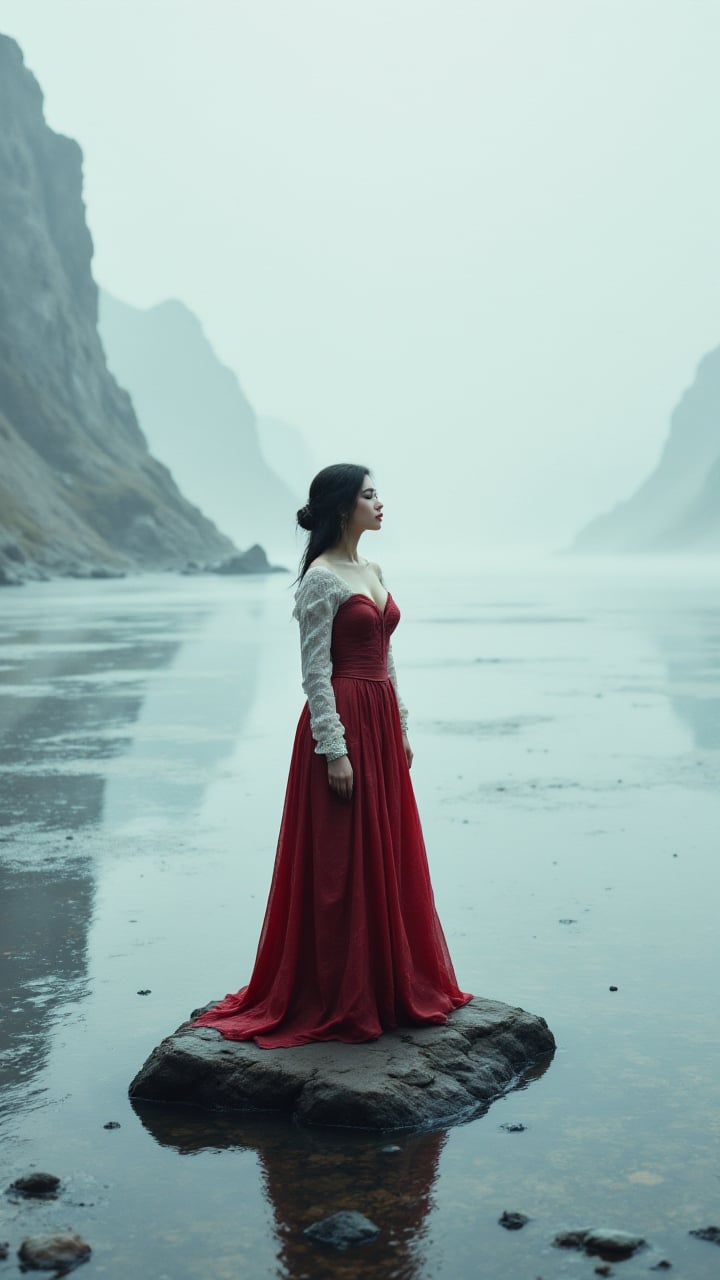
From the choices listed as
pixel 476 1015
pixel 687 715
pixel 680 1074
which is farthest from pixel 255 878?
pixel 687 715

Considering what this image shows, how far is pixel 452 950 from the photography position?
7469 mm

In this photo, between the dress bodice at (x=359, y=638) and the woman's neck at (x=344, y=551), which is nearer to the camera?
the dress bodice at (x=359, y=638)

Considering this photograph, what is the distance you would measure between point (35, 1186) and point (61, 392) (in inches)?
4310

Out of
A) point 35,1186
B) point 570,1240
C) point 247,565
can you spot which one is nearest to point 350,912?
point 35,1186

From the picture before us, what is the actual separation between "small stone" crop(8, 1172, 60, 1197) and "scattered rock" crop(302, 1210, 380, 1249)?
89cm

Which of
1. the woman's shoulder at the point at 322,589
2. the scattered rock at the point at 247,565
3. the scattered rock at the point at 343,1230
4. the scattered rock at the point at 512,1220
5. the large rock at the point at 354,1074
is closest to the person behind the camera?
the scattered rock at the point at 343,1230

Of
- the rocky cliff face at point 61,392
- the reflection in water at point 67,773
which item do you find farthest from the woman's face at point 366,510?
the rocky cliff face at point 61,392

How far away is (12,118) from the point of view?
11619cm

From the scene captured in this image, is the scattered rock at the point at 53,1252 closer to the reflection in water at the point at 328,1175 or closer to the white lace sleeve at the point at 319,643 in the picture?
the reflection in water at the point at 328,1175

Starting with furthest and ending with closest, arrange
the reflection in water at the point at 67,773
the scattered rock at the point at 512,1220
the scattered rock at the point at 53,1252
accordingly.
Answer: the reflection in water at the point at 67,773 → the scattered rock at the point at 512,1220 → the scattered rock at the point at 53,1252

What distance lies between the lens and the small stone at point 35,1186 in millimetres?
4656

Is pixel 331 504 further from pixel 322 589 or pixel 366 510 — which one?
pixel 322 589

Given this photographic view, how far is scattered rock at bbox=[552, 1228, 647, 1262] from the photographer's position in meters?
4.21

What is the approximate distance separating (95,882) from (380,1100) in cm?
413
